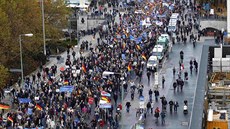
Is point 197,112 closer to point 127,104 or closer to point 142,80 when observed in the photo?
point 127,104

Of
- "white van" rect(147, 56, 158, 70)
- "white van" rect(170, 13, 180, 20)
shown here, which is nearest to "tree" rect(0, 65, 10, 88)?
"white van" rect(147, 56, 158, 70)

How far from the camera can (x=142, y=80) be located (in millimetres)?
73188

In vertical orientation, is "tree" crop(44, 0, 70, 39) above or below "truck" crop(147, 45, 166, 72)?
above

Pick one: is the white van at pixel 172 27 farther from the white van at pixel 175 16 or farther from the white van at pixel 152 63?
the white van at pixel 152 63

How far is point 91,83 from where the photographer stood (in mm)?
68312

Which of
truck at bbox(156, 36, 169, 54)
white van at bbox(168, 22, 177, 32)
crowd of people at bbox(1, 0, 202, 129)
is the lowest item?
crowd of people at bbox(1, 0, 202, 129)

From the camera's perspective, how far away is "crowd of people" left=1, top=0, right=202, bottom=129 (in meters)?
59.5

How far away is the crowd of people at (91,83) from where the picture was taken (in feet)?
195

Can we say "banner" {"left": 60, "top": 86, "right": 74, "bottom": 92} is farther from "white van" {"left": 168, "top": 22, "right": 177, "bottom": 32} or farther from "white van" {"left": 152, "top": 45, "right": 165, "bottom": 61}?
"white van" {"left": 168, "top": 22, "right": 177, "bottom": 32}

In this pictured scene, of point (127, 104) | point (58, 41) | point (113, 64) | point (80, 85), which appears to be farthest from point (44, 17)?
point (127, 104)

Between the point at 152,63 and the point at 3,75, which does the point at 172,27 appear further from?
the point at 3,75

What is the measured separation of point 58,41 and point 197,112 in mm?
36945

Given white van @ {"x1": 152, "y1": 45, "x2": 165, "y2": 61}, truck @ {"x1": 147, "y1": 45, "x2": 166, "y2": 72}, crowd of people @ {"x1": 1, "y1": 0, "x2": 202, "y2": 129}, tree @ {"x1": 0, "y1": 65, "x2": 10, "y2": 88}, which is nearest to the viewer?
crowd of people @ {"x1": 1, "y1": 0, "x2": 202, "y2": 129}

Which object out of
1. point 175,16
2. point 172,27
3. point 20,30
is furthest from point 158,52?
point 175,16
